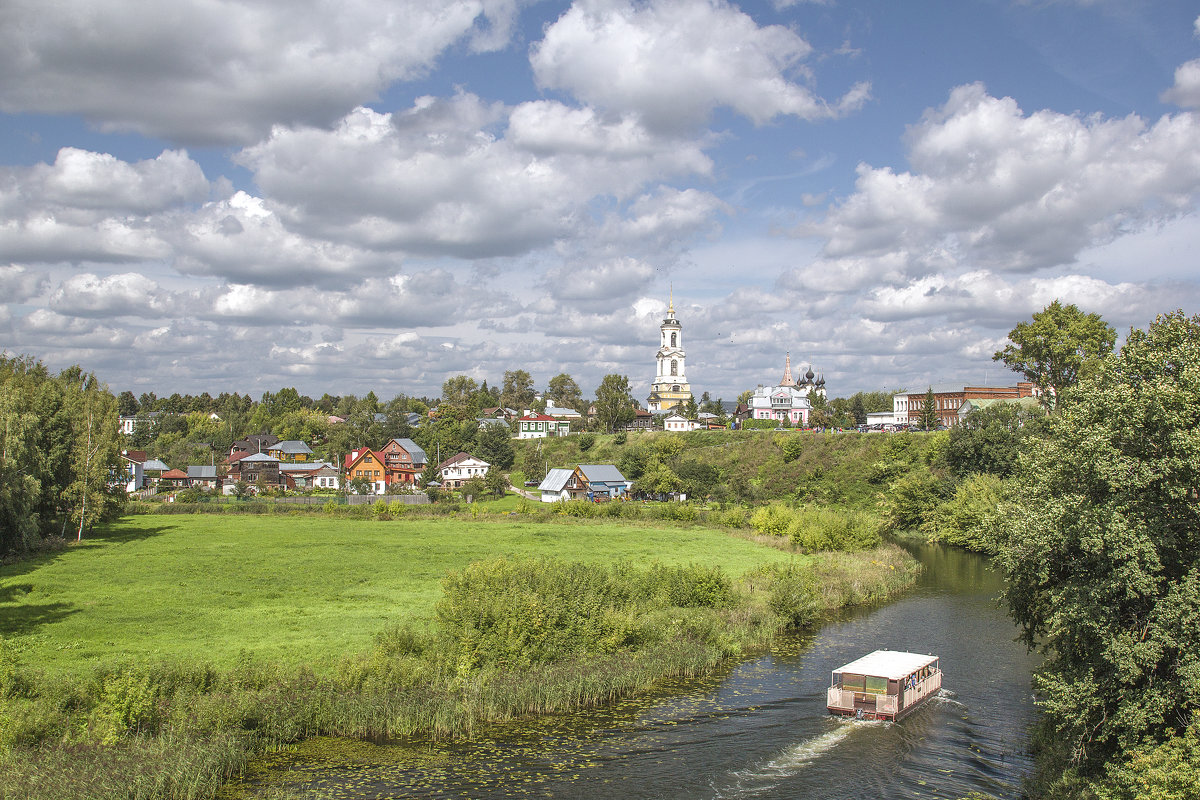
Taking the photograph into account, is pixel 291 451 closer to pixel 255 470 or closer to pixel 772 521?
pixel 255 470

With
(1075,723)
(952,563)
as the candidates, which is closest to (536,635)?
(1075,723)

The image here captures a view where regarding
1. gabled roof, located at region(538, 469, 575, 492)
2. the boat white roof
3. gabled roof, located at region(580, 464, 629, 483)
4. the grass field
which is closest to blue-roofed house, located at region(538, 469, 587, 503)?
gabled roof, located at region(538, 469, 575, 492)

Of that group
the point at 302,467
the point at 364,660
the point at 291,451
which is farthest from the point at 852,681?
the point at 291,451

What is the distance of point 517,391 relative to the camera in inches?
7515

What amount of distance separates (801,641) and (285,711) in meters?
22.6

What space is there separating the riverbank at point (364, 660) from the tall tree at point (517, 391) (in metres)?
143

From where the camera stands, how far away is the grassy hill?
274 ft

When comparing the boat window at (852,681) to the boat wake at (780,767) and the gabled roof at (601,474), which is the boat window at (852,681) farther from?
the gabled roof at (601,474)

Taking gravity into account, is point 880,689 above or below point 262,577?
below

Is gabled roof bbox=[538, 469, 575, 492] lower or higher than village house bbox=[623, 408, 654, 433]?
lower

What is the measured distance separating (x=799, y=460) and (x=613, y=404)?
160 ft

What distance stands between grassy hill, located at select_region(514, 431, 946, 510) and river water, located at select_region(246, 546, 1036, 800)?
178ft

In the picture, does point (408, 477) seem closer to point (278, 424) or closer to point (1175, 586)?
point (278, 424)

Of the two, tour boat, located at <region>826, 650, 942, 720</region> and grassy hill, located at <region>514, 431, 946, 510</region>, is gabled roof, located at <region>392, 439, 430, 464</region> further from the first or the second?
tour boat, located at <region>826, 650, 942, 720</region>
